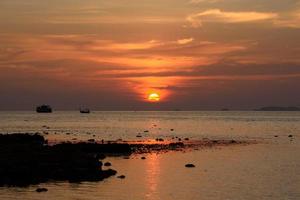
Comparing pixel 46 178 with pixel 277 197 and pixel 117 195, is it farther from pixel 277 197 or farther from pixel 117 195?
pixel 277 197

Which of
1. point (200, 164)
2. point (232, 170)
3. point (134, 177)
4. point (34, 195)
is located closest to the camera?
point (34, 195)

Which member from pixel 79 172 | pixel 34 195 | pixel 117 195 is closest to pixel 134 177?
pixel 79 172

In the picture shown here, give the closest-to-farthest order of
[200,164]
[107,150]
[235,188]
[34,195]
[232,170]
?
[34,195] < [235,188] < [232,170] < [200,164] < [107,150]

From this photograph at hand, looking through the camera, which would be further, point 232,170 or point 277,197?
point 232,170

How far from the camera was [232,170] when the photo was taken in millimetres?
53875

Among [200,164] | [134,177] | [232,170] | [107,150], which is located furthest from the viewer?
[107,150]

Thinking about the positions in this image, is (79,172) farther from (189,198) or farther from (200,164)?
(200,164)

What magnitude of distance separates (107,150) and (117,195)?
33.0 m

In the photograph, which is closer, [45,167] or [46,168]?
[46,168]

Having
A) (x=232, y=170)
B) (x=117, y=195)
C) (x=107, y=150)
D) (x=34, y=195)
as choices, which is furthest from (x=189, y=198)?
(x=107, y=150)

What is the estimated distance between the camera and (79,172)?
44.9 m

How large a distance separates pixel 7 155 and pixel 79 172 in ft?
31.1

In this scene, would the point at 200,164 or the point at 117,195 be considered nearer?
the point at 117,195

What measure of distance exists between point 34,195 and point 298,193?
19.8 m
